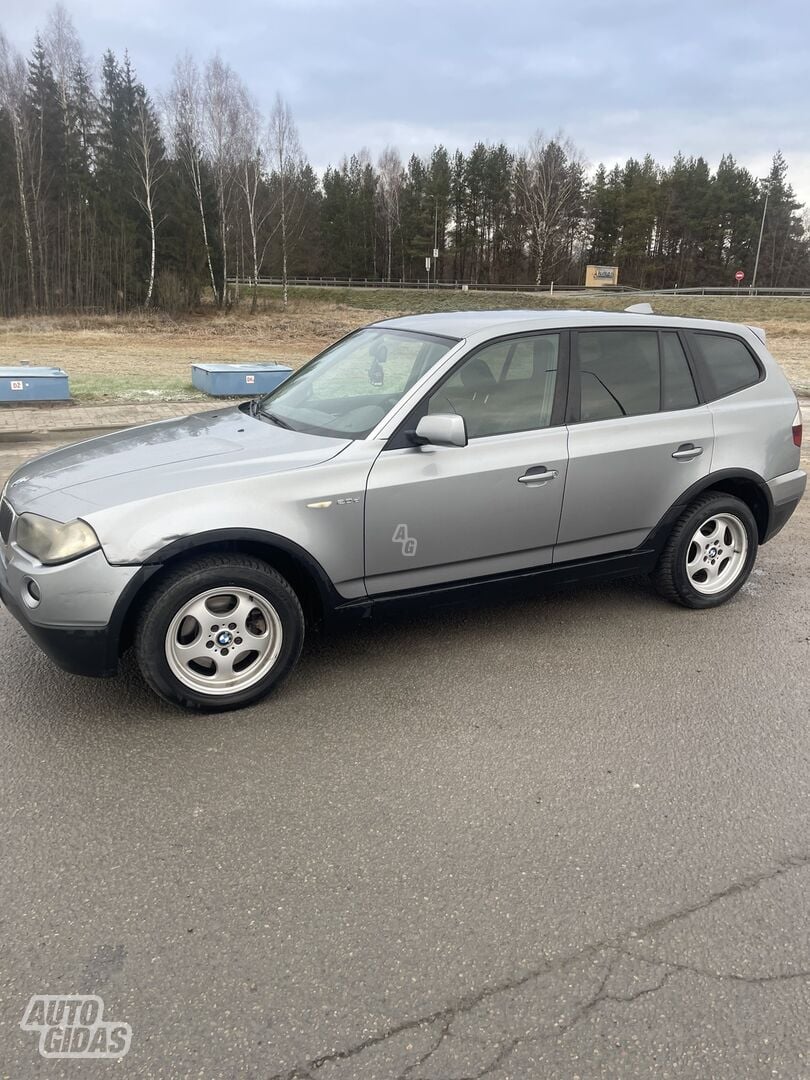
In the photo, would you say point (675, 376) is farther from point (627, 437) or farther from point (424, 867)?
point (424, 867)

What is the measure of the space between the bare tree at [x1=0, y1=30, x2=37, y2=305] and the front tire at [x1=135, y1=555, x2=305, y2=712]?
42687 millimetres

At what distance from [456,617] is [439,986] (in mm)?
2663

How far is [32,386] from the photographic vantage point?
40.4 feet

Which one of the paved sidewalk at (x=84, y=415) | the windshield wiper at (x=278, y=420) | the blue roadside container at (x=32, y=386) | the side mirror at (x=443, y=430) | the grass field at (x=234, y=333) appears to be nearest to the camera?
the side mirror at (x=443, y=430)

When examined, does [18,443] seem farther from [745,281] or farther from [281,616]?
[745,281]

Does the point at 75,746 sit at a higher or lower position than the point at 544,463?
lower

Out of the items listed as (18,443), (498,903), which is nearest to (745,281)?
(18,443)

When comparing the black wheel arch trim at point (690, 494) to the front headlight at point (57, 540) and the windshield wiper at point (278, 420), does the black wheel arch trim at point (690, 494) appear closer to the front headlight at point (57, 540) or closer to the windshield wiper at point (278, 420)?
the windshield wiper at point (278, 420)

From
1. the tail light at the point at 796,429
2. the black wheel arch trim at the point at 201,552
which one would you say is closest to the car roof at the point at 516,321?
the tail light at the point at 796,429

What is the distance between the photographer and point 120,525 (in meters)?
3.23

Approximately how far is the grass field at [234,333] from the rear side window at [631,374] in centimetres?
→ 486

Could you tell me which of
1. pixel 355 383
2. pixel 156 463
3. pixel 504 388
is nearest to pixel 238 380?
pixel 355 383

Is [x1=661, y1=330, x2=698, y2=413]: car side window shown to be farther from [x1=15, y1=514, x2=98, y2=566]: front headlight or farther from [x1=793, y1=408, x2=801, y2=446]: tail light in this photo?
[x1=15, y1=514, x2=98, y2=566]: front headlight

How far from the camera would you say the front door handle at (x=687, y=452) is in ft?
14.8
